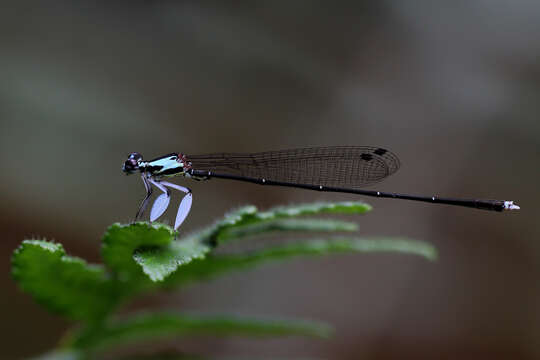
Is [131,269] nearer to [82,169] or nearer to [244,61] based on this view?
[82,169]

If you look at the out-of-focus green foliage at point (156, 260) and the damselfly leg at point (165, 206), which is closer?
the out-of-focus green foliage at point (156, 260)

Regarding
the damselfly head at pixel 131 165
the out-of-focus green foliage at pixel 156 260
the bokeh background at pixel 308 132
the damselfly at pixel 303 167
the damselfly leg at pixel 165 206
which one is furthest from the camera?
the bokeh background at pixel 308 132

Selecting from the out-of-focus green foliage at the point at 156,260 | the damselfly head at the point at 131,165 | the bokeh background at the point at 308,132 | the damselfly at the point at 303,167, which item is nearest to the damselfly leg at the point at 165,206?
the damselfly head at the point at 131,165

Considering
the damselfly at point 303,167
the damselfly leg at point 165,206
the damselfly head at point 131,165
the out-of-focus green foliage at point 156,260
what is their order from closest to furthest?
the out-of-focus green foliage at point 156,260
the damselfly leg at point 165,206
the damselfly head at point 131,165
the damselfly at point 303,167

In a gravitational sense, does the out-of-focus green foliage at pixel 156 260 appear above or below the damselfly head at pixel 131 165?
below

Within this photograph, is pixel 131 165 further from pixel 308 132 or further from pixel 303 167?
pixel 308 132

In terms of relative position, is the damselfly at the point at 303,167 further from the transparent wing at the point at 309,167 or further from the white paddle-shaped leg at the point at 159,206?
the white paddle-shaped leg at the point at 159,206

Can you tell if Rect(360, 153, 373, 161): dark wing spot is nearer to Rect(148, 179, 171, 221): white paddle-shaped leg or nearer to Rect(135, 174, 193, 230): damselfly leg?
Rect(135, 174, 193, 230): damselfly leg

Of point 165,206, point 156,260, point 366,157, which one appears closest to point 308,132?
point 366,157

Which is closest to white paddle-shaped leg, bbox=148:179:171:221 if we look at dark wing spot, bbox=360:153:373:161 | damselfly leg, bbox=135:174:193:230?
damselfly leg, bbox=135:174:193:230
